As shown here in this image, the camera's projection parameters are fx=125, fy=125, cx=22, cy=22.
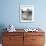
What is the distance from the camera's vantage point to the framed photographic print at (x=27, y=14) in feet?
13.5

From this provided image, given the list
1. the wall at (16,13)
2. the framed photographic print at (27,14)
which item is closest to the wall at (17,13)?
the wall at (16,13)

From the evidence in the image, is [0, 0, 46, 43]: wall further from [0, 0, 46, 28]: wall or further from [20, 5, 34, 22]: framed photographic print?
[20, 5, 34, 22]: framed photographic print

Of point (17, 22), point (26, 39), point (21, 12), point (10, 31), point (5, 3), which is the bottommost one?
point (26, 39)

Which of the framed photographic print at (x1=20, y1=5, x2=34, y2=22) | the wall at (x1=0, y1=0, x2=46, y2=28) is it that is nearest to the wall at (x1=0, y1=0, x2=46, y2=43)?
the wall at (x1=0, y1=0, x2=46, y2=28)

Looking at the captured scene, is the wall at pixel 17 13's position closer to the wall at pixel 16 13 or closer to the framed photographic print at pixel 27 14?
the wall at pixel 16 13

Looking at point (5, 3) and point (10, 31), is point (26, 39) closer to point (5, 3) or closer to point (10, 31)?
point (10, 31)

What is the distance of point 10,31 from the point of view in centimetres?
373

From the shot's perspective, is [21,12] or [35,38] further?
[21,12]

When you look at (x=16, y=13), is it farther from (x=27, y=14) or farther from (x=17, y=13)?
(x=27, y=14)

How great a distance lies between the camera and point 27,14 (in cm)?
416

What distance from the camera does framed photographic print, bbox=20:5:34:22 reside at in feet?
13.5

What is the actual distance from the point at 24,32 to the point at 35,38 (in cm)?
37

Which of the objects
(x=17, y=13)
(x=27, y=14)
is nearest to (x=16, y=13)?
(x=17, y=13)

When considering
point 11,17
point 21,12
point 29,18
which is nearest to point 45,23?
point 29,18
